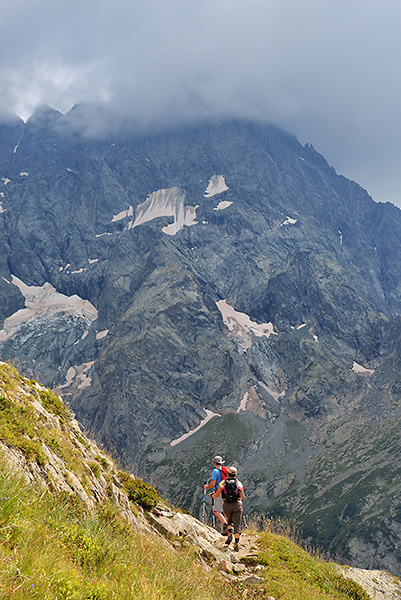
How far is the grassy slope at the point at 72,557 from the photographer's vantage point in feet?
12.7

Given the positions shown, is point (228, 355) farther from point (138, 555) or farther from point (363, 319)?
point (138, 555)

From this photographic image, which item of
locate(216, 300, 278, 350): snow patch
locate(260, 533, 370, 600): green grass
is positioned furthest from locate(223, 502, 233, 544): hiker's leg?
locate(216, 300, 278, 350): snow patch

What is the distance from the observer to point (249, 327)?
19712 centimetres

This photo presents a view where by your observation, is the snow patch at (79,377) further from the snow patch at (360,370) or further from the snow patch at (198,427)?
the snow patch at (360,370)

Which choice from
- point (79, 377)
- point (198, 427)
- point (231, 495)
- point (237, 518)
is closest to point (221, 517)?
point (237, 518)

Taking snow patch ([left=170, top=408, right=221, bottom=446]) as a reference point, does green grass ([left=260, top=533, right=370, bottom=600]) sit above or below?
above

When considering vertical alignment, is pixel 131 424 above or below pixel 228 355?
below

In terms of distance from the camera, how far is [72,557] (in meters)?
4.98

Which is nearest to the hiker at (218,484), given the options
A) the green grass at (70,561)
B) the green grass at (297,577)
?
the green grass at (297,577)

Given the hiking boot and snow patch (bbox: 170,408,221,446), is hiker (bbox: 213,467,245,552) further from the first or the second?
snow patch (bbox: 170,408,221,446)

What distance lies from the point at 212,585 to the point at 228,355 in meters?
166

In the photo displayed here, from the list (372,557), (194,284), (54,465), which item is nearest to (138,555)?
(54,465)

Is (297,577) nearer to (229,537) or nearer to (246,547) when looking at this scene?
(246,547)

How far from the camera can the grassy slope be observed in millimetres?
3859
